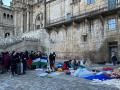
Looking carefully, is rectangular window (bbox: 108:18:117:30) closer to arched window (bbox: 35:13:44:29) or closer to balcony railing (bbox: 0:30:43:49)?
balcony railing (bbox: 0:30:43:49)

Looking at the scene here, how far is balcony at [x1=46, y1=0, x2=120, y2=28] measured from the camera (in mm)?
32938

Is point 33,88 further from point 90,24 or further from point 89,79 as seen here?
point 90,24

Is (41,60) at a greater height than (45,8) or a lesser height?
lesser

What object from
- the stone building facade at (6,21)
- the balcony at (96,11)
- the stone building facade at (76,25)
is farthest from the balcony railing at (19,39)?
the stone building facade at (6,21)

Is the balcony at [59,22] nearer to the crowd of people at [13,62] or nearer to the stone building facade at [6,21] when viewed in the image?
the crowd of people at [13,62]

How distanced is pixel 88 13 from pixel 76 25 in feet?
10.8

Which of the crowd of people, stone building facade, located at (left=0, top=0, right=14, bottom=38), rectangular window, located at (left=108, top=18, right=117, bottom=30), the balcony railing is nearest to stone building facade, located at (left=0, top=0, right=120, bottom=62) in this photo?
rectangular window, located at (left=108, top=18, right=117, bottom=30)

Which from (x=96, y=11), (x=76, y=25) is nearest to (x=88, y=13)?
(x=96, y=11)

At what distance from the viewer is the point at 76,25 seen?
39.3 m

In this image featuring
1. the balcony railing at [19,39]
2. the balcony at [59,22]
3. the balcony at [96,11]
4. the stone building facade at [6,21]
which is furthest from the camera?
the stone building facade at [6,21]

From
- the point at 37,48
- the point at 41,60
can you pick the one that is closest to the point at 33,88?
the point at 41,60

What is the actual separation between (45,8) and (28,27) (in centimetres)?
634

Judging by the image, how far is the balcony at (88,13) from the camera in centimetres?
3294

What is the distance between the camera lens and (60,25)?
139ft
